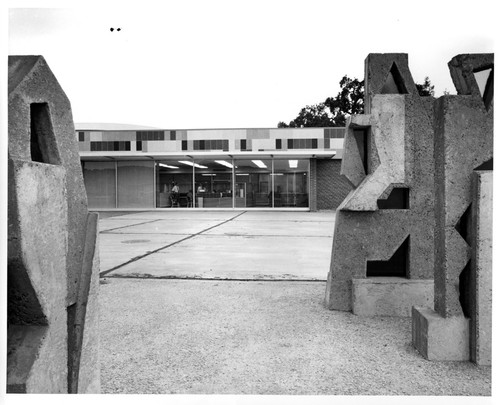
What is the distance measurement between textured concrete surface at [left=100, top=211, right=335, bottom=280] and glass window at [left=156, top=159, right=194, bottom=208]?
33.2ft

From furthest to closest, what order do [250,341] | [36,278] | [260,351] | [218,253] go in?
[218,253]
[250,341]
[260,351]
[36,278]

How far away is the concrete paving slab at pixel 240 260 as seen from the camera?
250 inches

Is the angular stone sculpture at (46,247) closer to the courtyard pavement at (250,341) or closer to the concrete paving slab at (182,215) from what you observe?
the courtyard pavement at (250,341)

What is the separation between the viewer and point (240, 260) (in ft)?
24.6

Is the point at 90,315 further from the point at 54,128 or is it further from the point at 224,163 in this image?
the point at 224,163

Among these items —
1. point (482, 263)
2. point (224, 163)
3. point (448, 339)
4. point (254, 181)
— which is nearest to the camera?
point (482, 263)

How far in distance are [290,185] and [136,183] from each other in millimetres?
8233

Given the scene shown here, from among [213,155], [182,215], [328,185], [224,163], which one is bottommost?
[182,215]

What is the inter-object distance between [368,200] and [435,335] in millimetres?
1623

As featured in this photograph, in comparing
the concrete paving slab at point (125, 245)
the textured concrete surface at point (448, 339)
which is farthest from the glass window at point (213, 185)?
the textured concrete surface at point (448, 339)

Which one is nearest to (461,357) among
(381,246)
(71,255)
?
(381,246)

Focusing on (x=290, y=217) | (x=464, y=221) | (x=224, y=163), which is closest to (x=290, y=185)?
(x=224, y=163)

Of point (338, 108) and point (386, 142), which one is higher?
point (338, 108)

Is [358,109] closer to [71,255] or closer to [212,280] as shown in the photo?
[212,280]
